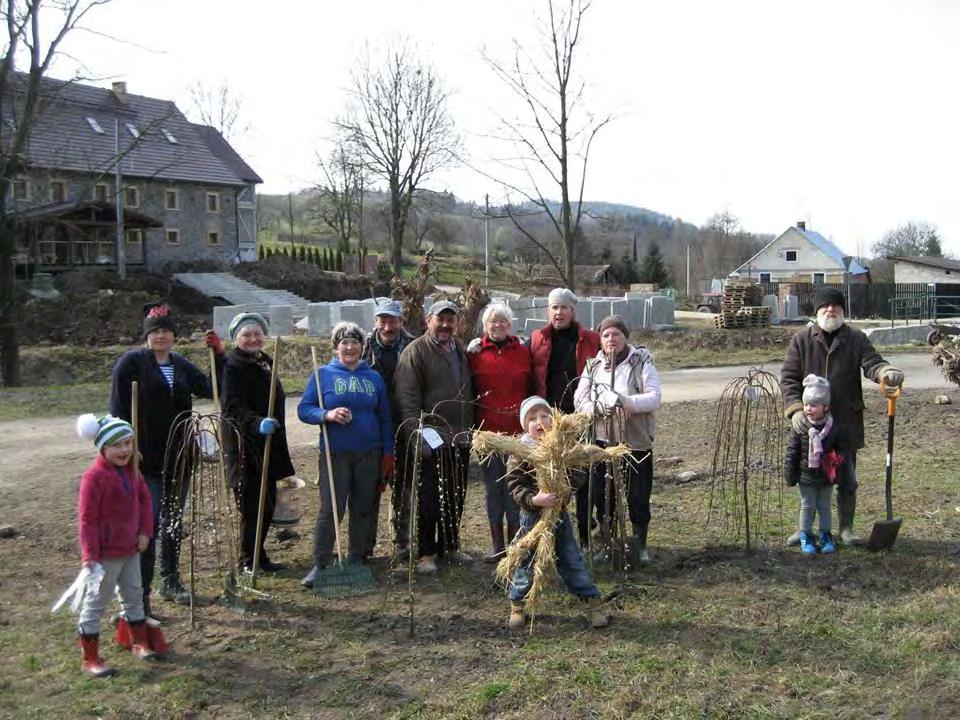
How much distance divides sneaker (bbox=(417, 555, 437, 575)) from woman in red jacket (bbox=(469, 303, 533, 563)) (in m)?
0.37

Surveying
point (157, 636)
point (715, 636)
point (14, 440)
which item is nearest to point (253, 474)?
point (157, 636)

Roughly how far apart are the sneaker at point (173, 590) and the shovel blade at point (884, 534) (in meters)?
4.33

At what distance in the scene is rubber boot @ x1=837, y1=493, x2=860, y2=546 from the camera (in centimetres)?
568

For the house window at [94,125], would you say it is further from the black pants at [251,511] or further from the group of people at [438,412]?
the black pants at [251,511]

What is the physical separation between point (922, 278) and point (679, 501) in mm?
53713

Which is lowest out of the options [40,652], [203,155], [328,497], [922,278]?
[40,652]

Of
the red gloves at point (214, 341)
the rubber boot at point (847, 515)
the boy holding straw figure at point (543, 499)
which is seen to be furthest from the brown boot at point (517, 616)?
the rubber boot at point (847, 515)

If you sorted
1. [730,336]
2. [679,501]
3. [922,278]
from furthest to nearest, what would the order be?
1. [922,278]
2. [730,336]
3. [679,501]

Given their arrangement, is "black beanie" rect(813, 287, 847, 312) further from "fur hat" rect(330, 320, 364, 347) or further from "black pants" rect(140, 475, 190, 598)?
"black pants" rect(140, 475, 190, 598)

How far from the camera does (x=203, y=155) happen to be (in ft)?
143

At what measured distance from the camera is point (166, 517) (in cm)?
500

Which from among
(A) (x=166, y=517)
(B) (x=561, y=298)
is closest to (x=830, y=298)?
(B) (x=561, y=298)

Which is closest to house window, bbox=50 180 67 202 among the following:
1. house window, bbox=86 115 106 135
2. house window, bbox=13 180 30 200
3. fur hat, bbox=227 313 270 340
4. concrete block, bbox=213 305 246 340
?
house window, bbox=13 180 30 200

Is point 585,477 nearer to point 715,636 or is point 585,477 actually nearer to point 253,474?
point 715,636
